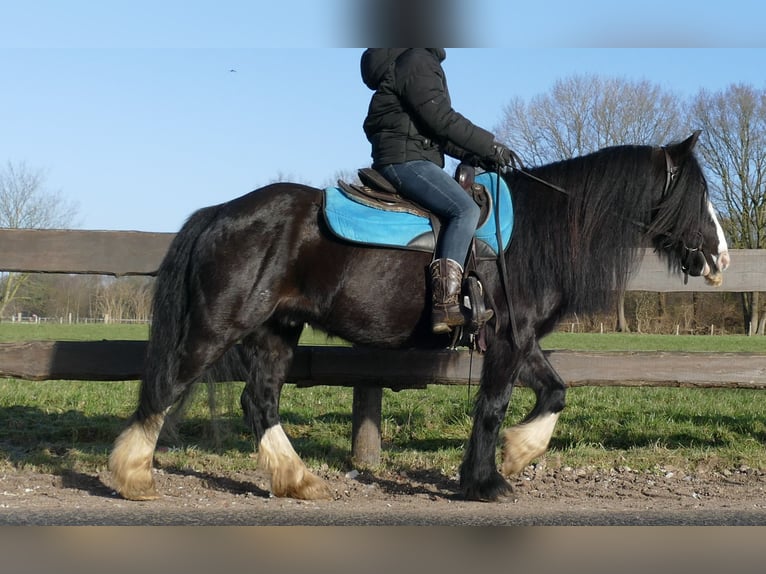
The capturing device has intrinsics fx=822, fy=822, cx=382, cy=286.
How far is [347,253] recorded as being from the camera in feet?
17.6

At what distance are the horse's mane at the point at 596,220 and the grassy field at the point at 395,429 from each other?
1.69 meters

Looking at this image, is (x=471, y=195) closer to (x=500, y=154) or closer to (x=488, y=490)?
(x=500, y=154)

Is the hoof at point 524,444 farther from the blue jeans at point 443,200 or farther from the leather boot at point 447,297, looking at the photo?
the blue jeans at point 443,200

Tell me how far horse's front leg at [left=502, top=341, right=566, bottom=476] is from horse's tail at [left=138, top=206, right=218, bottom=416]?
7.35 ft

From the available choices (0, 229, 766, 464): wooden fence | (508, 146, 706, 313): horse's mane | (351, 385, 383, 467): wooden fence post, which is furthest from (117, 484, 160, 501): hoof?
→ (508, 146, 706, 313): horse's mane

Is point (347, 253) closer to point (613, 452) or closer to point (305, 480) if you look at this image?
point (305, 480)

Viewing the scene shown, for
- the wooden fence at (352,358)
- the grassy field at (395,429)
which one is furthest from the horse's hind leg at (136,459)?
the wooden fence at (352,358)

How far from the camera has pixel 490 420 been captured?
17.7 feet

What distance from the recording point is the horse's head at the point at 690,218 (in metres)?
5.59

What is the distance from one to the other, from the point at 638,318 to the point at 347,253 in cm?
3116

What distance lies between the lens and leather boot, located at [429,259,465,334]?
518 cm

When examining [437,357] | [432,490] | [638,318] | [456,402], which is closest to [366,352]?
[437,357]

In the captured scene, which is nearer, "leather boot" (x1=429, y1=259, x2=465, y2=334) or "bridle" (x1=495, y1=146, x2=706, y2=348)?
"leather boot" (x1=429, y1=259, x2=465, y2=334)

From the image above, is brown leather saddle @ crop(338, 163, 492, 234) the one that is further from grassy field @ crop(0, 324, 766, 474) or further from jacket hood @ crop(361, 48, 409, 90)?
grassy field @ crop(0, 324, 766, 474)
